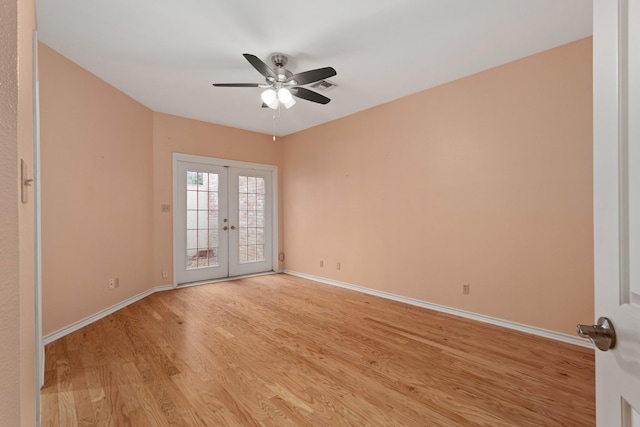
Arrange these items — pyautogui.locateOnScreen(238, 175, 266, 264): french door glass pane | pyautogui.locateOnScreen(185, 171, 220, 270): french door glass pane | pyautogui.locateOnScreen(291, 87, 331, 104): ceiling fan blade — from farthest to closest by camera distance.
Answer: pyautogui.locateOnScreen(238, 175, 266, 264): french door glass pane, pyautogui.locateOnScreen(185, 171, 220, 270): french door glass pane, pyautogui.locateOnScreen(291, 87, 331, 104): ceiling fan blade

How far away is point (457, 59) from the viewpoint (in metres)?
2.98

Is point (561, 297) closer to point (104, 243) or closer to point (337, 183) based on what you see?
point (337, 183)

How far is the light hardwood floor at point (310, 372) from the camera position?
175 centimetres

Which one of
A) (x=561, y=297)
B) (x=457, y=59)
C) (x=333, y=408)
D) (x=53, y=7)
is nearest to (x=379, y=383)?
(x=333, y=408)

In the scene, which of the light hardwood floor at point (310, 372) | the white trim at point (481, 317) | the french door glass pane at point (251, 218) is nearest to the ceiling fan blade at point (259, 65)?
the light hardwood floor at point (310, 372)

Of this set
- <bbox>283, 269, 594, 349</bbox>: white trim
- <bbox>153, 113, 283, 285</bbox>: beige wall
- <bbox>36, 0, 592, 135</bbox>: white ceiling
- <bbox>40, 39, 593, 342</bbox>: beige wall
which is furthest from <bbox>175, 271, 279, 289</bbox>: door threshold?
<bbox>36, 0, 592, 135</bbox>: white ceiling

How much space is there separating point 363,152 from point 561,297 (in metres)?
2.90

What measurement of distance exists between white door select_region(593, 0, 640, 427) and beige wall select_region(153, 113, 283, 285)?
4886mm

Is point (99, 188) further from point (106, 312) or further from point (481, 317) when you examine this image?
point (481, 317)

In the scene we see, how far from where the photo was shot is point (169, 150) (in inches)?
181

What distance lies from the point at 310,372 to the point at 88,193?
3065mm

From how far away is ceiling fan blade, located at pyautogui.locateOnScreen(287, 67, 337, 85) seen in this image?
2.46m

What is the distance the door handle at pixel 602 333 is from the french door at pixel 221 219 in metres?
4.91

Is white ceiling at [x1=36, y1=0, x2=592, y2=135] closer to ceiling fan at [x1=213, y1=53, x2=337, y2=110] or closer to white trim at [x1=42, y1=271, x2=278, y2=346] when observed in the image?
ceiling fan at [x1=213, y1=53, x2=337, y2=110]
